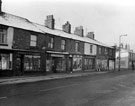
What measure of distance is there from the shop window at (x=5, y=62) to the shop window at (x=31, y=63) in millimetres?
2428

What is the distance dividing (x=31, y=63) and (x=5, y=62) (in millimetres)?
3802

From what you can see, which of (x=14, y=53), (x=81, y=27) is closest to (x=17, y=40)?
(x=14, y=53)

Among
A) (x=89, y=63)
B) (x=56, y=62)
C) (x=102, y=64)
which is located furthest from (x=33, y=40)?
(x=102, y=64)

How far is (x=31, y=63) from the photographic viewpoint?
21688 millimetres

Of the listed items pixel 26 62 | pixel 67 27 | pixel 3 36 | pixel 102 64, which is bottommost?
pixel 102 64

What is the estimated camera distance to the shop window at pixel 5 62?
18375mm

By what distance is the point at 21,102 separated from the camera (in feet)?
25.2

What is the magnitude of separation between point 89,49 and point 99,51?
4675mm

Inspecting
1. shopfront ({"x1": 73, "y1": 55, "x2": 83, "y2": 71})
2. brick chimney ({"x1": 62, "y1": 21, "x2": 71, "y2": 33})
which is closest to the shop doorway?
shopfront ({"x1": 73, "y1": 55, "x2": 83, "y2": 71})

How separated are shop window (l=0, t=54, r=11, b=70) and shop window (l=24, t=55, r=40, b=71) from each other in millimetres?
2428

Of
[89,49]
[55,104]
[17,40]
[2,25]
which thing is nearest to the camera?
[55,104]

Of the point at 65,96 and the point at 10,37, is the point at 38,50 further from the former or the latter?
the point at 65,96

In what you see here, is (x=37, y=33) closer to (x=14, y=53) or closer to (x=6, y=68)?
(x=14, y=53)

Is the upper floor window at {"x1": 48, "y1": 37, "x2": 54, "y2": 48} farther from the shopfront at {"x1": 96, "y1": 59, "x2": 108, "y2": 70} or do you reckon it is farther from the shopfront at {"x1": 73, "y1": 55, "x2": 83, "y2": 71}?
the shopfront at {"x1": 96, "y1": 59, "x2": 108, "y2": 70}
